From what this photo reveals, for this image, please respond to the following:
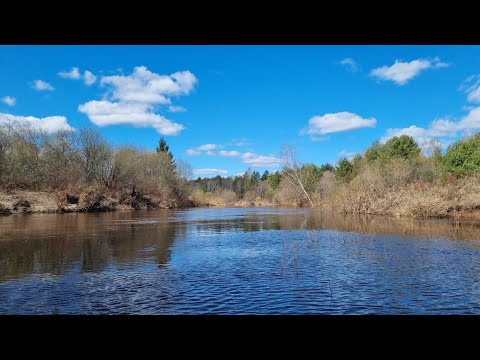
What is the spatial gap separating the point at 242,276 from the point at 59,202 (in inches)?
1551

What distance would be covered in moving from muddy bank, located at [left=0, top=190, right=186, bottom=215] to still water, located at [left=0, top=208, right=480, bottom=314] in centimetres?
2505

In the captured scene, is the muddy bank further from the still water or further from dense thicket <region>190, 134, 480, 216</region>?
the still water

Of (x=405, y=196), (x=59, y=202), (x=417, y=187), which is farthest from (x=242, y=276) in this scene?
(x=59, y=202)

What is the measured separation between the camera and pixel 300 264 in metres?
11.8

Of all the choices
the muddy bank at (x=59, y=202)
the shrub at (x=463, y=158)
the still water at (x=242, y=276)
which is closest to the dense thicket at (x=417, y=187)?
the shrub at (x=463, y=158)

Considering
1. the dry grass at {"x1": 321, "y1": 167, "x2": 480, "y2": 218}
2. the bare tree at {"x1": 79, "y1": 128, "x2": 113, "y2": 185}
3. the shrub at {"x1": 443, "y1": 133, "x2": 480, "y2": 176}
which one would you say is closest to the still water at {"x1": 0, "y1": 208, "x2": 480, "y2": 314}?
the dry grass at {"x1": 321, "y1": 167, "x2": 480, "y2": 218}

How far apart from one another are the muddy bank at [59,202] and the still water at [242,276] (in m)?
25.0

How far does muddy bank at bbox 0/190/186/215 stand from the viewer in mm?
38919

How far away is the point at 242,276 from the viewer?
10148 millimetres

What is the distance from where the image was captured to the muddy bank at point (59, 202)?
128 feet
